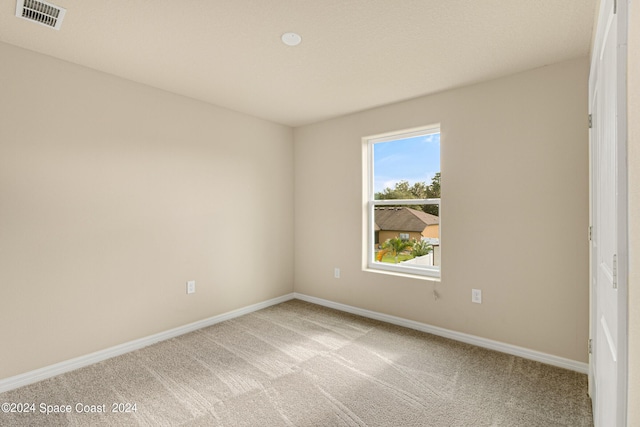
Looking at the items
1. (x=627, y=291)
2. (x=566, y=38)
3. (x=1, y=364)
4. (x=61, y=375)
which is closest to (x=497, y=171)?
(x=566, y=38)

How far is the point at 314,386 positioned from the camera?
7.34ft

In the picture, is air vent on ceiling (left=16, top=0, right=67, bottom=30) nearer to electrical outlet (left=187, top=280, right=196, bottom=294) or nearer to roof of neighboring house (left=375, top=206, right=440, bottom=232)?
electrical outlet (left=187, top=280, right=196, bottom=294)

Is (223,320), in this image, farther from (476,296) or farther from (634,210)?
(634,210)

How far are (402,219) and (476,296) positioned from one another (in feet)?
3.55

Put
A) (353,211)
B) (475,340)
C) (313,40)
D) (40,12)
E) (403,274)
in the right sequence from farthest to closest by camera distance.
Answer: (353,211) < (403,274) < (475,340) < (313,40) < (40,12)

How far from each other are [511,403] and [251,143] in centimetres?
344

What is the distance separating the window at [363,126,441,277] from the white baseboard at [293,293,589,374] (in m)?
0.52

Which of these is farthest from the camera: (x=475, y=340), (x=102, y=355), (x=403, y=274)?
(x=403, y=274)

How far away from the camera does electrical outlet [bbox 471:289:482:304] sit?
2865 millimetres

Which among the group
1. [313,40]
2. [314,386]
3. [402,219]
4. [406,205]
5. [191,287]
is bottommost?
[314,386]

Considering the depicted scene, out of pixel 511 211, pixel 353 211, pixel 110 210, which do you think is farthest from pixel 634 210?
pixel 110 210

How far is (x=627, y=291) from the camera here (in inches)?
32.7

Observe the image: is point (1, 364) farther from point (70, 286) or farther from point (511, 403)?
point (511, 403)

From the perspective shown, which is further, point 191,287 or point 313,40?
point 191,287
